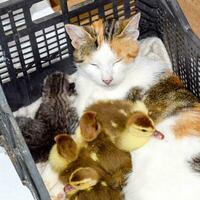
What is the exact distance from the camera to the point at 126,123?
1817 mm

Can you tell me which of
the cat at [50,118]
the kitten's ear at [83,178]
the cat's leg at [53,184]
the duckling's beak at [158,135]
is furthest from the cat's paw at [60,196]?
the duckling's beak at [158,135]

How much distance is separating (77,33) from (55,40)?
9.8 inches

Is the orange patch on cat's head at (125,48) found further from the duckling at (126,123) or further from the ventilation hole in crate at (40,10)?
the ventilation hole in crate at (40,10)

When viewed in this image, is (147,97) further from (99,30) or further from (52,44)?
(52,44)

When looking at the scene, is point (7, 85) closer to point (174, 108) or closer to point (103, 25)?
point (103, 25)

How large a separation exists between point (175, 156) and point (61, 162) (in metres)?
Answer: 0.35

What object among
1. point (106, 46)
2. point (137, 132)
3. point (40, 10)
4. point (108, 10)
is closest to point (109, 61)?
point (106, 46)

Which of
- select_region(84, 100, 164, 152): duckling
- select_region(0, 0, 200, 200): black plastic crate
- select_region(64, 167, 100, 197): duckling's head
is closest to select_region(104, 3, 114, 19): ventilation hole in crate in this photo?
select_region(0, 0, 200, 200): black plastic crate

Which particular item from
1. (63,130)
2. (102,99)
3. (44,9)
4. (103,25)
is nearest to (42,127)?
(63,130)

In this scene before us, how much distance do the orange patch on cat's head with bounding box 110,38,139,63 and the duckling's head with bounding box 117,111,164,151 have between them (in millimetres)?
208

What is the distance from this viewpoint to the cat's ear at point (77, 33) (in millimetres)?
1880

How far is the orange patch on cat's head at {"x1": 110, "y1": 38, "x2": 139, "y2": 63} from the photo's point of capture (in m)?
1.91

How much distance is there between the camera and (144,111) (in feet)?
6.20

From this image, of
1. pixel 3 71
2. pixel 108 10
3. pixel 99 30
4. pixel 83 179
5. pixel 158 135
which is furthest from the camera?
pixel 108 10
